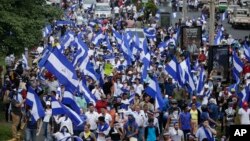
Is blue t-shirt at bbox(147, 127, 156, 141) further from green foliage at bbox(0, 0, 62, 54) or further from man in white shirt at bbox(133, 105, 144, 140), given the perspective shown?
green foliage at bbox(0, 0, 62, 54)

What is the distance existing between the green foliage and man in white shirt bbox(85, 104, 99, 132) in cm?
490

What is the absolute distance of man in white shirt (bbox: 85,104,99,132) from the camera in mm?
18484

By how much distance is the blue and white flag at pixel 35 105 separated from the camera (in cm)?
1903

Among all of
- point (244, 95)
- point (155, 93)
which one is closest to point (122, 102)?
point (155, 93)

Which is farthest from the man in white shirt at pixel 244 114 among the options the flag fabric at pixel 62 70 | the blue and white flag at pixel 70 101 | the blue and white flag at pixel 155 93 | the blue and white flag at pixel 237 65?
the blue and white flag at pixel 237 65

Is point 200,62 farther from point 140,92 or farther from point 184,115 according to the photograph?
point 184,115

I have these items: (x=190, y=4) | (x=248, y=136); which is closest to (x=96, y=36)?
(x=248, y=136)

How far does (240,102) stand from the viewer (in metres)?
21.3

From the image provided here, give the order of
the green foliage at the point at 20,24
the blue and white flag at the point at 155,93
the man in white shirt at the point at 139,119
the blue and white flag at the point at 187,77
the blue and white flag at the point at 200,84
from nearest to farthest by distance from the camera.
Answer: the man in white shirt at the point at 139,119 < the blue and white flag at the point at 155,93 < the green foliage at the point at 20,24 < the blue and white flag at the point at 200,84 < the blue and white flag at the point at 187,77

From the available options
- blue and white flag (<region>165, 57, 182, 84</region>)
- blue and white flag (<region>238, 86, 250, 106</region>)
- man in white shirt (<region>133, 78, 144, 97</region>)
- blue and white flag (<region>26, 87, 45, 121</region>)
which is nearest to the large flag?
blue and white flag (<region>26, 87, 45, 121</region>)

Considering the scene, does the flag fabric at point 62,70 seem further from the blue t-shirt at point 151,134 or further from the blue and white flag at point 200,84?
the blue and white flag at point 200,84

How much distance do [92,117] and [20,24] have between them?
17.5ft

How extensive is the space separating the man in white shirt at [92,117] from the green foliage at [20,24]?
193 inches

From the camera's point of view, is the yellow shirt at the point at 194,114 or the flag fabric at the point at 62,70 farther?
the flag fabric at the point at 62,70
